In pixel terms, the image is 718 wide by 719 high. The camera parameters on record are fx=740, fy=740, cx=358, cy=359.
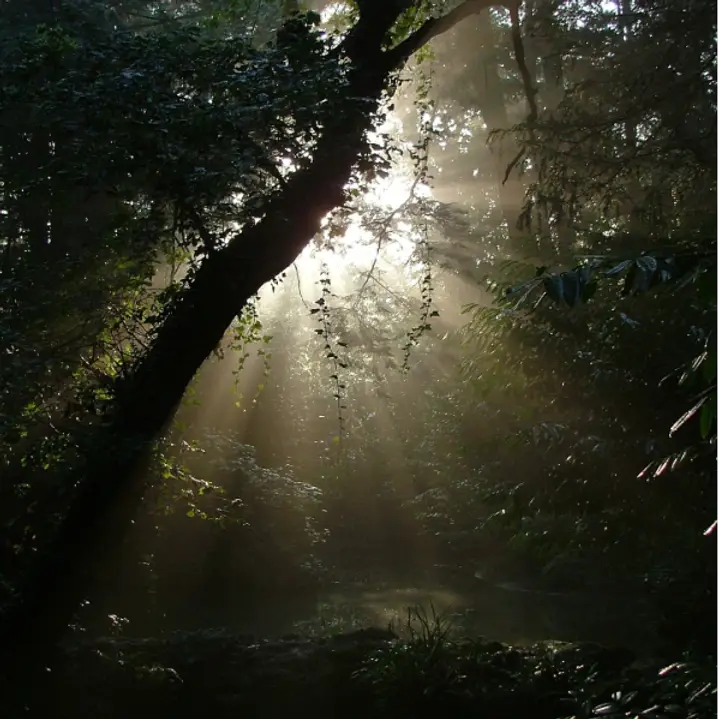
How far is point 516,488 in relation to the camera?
5.39 m

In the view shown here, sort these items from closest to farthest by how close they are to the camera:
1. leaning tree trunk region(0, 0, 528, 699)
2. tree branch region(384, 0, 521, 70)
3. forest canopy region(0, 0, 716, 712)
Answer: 1. forest canopy region(0, 0, 716, 712)
2. leaning tree trunk region(0, 0, 528, 699)
3. tree branch region(384, 0, 521, 70)

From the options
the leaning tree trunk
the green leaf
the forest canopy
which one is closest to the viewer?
the green leaf

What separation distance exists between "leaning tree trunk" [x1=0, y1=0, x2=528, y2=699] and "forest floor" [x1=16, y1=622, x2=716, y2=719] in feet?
3.54

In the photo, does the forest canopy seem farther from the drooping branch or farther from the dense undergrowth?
the dense undergrowth

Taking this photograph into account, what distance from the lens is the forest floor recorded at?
5.41 meters

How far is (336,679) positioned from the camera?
6.32 m

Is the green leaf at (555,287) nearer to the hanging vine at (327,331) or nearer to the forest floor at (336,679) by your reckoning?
the hanging vine at (327,331)

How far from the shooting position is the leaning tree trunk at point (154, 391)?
4.00 meters

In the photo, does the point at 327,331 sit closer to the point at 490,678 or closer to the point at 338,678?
the point at 490,678

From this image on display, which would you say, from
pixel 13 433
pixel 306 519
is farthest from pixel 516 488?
pixel 306 519

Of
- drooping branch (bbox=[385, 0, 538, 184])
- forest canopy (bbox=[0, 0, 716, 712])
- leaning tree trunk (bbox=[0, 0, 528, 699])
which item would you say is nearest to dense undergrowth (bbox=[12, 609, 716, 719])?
forest canopy (bbox=[0, 0, 716, 712])

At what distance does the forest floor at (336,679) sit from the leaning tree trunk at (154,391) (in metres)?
1.08

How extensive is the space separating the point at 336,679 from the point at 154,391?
11.3ft

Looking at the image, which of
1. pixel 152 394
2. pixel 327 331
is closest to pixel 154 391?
pixel 152 394
